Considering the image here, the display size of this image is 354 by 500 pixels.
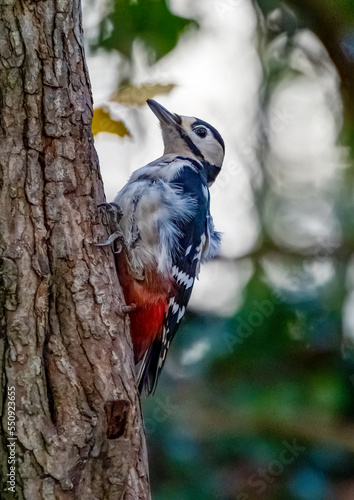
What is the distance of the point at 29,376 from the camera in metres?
2.00

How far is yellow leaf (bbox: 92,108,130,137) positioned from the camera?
111 inches

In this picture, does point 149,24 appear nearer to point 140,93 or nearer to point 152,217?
point 140,93

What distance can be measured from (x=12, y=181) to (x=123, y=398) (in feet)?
2.59

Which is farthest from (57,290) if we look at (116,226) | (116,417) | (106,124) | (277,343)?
(277,343)

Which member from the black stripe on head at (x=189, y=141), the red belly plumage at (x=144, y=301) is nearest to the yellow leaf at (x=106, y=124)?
the red belly plumage at (x=144, y=301)

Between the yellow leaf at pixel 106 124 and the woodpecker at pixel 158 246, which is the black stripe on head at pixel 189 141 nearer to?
the woodpecker at pixel 158 246

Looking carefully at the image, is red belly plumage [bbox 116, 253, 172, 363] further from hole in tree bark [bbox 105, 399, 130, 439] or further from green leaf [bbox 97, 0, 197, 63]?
green leaf [bbox 97, 0, 197, 63]

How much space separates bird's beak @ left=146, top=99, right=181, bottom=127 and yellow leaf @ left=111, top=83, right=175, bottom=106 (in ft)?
0.48

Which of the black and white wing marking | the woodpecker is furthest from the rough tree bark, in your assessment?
the black and white wing marking

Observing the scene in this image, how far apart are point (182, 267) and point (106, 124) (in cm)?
76

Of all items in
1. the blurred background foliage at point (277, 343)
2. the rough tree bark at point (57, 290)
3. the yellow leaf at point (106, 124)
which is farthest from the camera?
the blurred background foliage at point (277, 343)

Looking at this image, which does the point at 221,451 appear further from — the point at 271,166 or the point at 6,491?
the point at 6,491

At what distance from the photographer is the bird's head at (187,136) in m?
3.70

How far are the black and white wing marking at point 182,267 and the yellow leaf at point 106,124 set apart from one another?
0.41 metres
